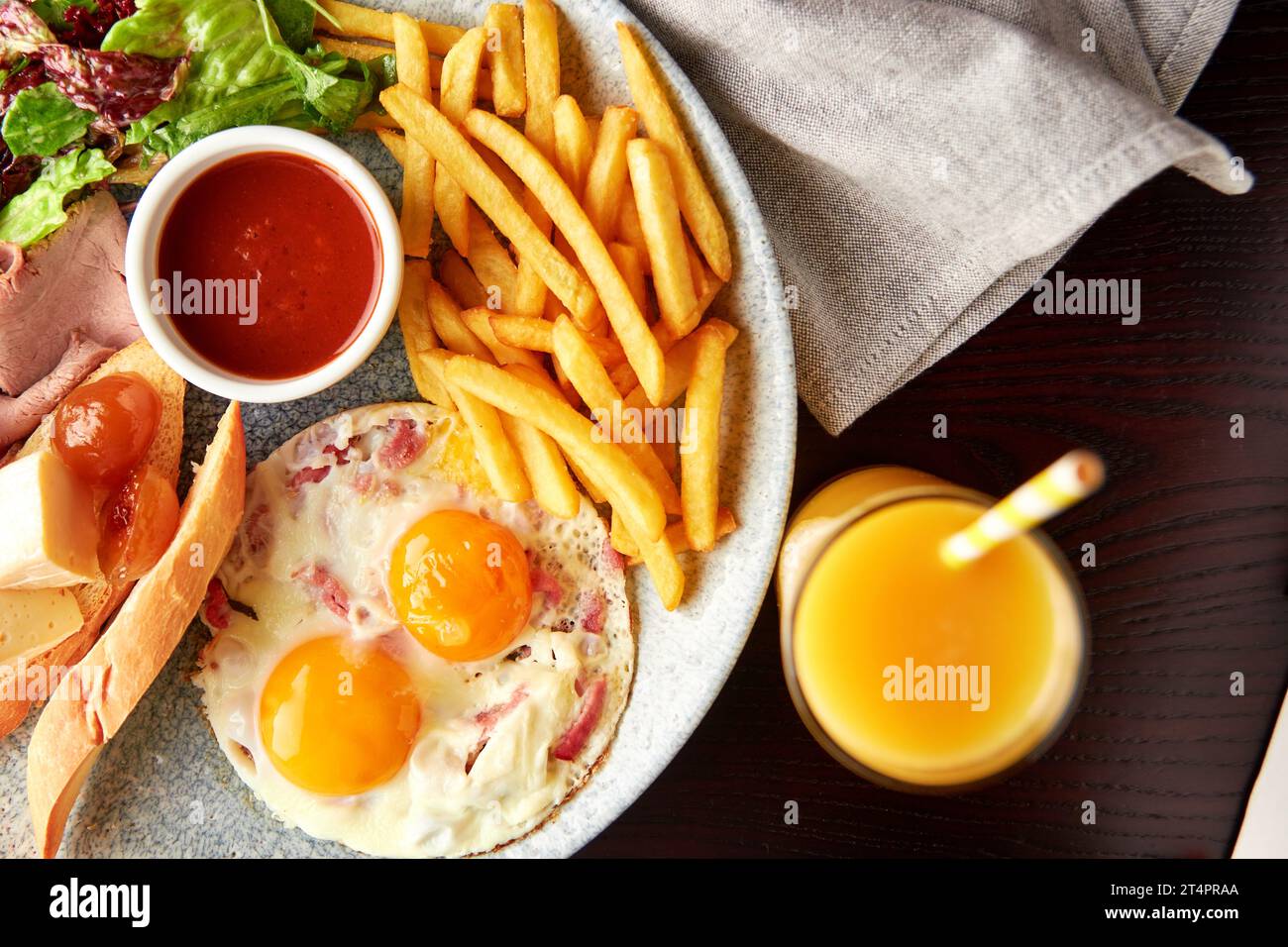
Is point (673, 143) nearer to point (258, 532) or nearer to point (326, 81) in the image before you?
point (326, 81)

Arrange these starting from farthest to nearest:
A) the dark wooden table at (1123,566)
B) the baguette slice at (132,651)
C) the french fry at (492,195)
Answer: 1. the dark wooden table at (1123,566)
2. the baguette slice at (132,651)
3. the french fry at (492,195)

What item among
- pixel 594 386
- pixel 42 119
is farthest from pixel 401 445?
pixel 42 119

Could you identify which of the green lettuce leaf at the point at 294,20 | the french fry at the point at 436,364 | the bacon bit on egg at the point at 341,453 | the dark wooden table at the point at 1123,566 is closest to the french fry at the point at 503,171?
the french fry at the point at 436,364

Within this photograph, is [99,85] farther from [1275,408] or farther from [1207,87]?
[1275,408]

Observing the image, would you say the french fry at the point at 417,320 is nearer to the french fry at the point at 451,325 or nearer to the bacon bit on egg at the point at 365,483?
the french fry at the point at 451,325

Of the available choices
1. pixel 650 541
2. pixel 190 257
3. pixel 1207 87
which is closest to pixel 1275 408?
pixel 1207 87

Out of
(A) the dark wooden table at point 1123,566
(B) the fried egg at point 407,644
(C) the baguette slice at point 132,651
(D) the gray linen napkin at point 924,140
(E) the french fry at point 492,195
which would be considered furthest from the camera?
(A) the dark wooden table at point 1123,566
